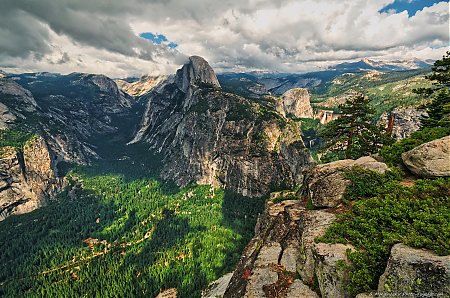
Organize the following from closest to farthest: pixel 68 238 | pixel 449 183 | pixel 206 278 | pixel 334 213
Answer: pixel 449 183
pixel 334 213
pixel 206 278
pixel 68 238

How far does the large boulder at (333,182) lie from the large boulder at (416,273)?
14987 mm

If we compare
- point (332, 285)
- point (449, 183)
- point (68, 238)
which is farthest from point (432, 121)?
point (68, 238)

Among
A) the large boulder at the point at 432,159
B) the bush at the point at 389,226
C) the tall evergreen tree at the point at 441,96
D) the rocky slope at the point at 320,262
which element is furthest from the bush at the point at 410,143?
the tall evergreen tree at the point at 441,96

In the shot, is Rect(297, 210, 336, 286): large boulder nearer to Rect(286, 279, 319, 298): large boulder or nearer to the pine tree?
Rect(286, 279, 319, 298): large boulder

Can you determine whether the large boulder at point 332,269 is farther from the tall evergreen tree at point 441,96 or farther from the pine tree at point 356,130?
the tall evergreen tree at point 441,96

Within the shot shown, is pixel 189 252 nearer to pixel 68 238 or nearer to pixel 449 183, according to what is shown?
pixel 68 238

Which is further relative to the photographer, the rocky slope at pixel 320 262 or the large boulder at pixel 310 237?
the large boulder at pixel 310 237

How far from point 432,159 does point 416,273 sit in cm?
1722

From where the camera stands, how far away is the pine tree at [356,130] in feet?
158

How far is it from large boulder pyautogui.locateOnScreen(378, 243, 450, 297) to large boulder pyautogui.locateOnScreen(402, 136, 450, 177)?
545 inches

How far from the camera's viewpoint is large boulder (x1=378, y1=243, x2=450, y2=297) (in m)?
15.4

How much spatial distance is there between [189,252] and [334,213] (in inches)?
5628

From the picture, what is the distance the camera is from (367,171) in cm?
3195

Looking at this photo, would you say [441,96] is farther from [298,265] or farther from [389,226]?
[298,265]
